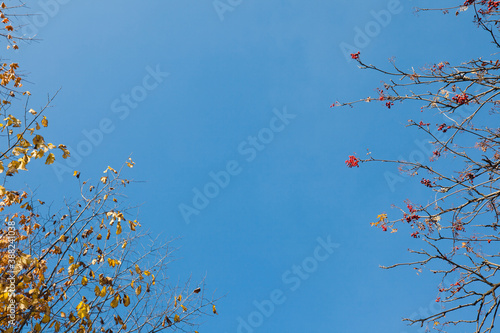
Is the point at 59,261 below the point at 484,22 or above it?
below

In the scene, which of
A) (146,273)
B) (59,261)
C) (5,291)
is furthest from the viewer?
(146,273)

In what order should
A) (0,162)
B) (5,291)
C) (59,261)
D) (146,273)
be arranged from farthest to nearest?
(146,273) < (59,261) < (0,162) < (5,291)

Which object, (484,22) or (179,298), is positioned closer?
(484,22)

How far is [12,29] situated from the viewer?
643cm

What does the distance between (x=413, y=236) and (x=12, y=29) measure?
26.0ft

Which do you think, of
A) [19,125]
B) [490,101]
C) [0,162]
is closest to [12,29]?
[19,125]

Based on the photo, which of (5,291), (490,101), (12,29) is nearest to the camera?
(5,291)

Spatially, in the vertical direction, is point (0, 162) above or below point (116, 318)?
above

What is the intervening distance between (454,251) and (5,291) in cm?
521

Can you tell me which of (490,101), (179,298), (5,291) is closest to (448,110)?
(490,101)

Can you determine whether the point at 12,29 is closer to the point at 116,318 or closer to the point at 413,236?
the point at 116,318

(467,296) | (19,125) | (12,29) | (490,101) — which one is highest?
(12,29)

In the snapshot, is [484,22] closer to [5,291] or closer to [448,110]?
[448,110]

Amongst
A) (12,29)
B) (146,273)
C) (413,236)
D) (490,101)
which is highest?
(12,29)
